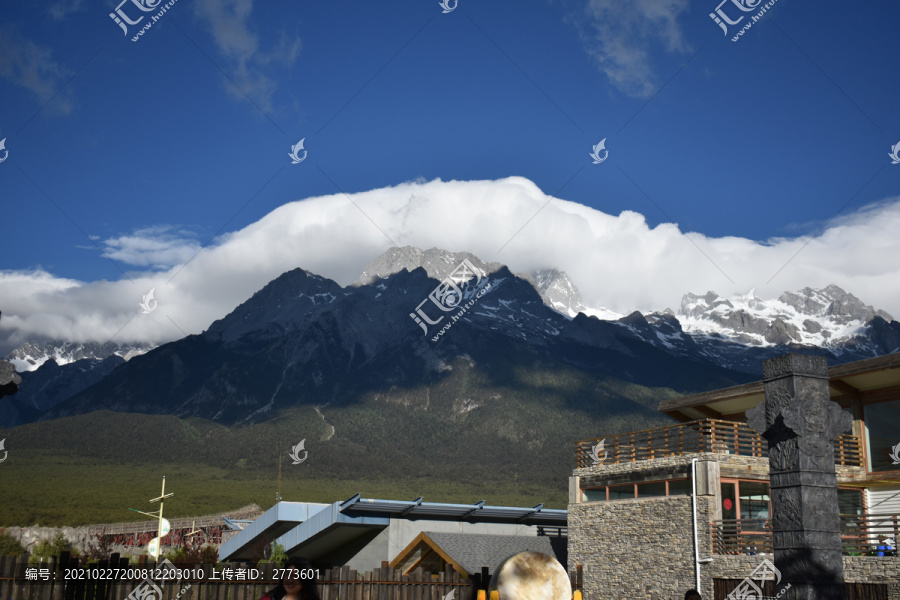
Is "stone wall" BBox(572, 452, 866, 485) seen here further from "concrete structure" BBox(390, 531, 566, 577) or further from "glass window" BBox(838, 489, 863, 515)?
"concrete structure" BBox(390, 531, 566, 577)

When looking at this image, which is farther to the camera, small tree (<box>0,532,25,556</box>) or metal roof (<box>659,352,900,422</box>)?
small tree (<box>0,532,25,556</box>)

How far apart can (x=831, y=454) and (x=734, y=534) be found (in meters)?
14.7

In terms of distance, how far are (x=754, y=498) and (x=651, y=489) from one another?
3620 mm

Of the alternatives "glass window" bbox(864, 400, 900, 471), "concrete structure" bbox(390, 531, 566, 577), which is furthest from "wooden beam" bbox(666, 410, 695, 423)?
"concrete structure" bbox(390, 531, 566, 577)

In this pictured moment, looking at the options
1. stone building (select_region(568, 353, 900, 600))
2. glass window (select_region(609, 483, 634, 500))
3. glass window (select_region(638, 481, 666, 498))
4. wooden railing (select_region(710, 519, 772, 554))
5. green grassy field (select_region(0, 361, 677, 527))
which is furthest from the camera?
green grassy field (select_region(0, 361, 677, 527))

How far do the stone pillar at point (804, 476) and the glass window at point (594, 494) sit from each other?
20069 millimetres

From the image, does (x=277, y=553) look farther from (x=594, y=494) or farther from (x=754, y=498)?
(x=754, y=498)

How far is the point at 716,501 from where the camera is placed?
27.3 metres

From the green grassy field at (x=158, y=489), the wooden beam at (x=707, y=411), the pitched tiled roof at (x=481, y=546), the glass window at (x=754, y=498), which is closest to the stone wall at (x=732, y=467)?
the glass window at (x=754, y=498)

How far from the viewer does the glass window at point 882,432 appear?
28.5m

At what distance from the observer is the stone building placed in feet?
87.2

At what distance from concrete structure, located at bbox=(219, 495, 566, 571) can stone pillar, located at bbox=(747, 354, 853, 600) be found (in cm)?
2333

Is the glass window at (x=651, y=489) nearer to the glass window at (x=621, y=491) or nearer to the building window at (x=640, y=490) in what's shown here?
the building window at (x=640, y=490)

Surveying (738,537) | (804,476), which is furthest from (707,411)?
(804,476)
